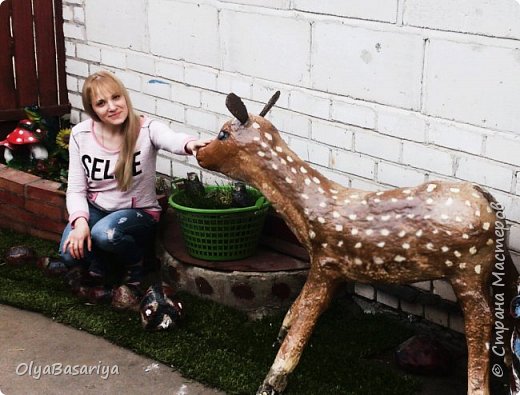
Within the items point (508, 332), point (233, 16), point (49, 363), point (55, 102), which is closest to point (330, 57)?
point (233, 16)

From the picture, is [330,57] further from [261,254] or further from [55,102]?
[55,102]

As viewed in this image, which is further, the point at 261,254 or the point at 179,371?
the point at 261,254

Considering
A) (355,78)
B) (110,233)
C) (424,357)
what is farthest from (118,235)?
(424,357)

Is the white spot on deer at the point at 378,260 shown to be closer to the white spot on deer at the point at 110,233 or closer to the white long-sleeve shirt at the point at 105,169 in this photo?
the white long-sleeve shirt at the point at 105,169

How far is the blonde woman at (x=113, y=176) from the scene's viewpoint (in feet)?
16.0

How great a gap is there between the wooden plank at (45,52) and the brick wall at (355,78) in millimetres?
852

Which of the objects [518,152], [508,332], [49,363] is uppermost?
[518,152]

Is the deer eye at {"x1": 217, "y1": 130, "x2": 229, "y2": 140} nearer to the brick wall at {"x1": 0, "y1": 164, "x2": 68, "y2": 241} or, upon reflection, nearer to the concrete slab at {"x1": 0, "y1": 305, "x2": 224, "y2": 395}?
the concrete slab at {"x1": 0, "y1": 305, "x2": 224, "y2": 395}

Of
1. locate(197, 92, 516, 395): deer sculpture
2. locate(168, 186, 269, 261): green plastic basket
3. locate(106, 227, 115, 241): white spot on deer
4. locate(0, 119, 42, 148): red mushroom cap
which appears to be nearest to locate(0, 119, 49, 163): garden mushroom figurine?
locate(0, 119, 42, 148): red mushroom cap

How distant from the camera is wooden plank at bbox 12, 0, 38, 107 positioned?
22.5 feet

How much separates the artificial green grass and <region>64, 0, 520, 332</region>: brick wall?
15.0 inches

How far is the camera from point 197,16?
18.3ft

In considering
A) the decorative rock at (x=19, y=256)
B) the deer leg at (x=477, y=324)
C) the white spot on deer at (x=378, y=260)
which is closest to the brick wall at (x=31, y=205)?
the decorative rock at (x=19, y=256)

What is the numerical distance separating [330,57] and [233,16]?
2.77ft
